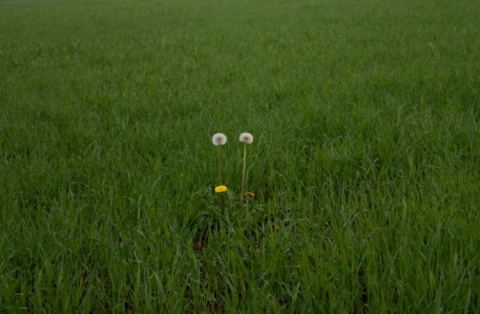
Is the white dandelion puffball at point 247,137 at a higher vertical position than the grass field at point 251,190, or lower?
higher

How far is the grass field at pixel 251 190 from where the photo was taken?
3.82 feet

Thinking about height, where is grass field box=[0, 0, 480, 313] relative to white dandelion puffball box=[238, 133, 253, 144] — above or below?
below

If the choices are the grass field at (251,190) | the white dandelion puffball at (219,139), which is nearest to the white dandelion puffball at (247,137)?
the white dandelion puffball at (219,139)

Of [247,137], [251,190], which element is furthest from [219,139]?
[251,190]

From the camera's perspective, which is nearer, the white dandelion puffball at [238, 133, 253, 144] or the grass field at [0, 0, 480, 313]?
the grass field at [0, 0, 480, 313]

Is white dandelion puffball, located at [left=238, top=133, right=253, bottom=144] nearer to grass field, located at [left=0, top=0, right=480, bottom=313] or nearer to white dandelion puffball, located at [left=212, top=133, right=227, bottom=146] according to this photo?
white dandelion puffball, located at [left=212, top=133, right=227, bottom=146]

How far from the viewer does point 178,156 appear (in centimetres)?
222

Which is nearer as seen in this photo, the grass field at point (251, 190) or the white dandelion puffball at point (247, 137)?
the grass field at point (251, 190)

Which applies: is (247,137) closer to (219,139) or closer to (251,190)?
(219,139)

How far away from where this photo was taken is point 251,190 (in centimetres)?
189

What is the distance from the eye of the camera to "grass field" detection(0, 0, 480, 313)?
1.17 meters

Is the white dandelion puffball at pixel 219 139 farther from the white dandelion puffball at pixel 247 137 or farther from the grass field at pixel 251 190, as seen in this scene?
the grass field at pixel 251 190

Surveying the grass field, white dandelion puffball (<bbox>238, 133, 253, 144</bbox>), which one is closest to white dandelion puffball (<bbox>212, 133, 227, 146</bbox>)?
white dandelion puffball (<bbox>238, 133, 253, 144</bbox>)

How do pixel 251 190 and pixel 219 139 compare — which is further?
pixel 251 190
